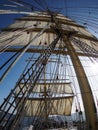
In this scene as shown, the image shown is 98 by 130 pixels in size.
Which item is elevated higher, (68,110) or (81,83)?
(68,110)

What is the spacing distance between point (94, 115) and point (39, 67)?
14.4ft

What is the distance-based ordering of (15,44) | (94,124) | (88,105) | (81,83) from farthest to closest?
(15,44) < (81,83) < (88,105) < (94,124)

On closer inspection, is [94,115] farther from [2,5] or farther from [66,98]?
[66,98]

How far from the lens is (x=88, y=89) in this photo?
10.6 meters

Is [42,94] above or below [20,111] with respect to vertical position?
above

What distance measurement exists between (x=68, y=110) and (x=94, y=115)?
2823cm

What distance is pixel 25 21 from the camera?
2562cm

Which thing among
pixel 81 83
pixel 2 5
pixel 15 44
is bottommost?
pixel 2 5

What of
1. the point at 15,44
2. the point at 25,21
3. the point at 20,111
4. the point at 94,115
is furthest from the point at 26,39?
the point at 20,111

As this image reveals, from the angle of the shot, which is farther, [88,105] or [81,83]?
[81,83]

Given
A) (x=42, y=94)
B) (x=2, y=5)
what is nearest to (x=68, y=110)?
(x=42, y=94)

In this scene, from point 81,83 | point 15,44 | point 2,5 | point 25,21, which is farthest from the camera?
point 25,21

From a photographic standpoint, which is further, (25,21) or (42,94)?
(42,94)

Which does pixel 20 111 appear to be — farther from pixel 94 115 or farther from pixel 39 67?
pixel 94 115
